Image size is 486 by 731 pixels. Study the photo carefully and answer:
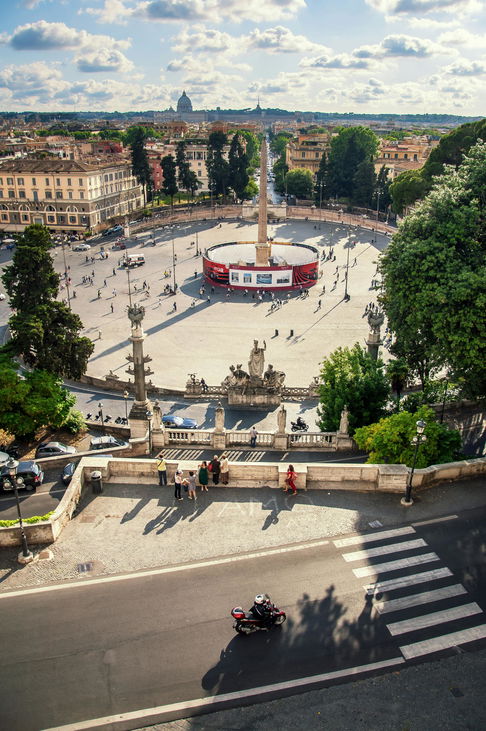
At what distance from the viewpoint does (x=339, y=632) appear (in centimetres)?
1198

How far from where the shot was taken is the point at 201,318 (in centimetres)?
4906

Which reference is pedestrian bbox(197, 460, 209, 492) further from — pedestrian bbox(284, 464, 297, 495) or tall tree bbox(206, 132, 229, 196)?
tall tree bbox(206, 132, 229, 196)

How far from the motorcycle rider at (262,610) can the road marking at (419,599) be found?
246 cm

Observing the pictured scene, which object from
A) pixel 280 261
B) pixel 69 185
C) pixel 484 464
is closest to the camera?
pixel 484 464

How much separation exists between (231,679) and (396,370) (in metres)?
18.8

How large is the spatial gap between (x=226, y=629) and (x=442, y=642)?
4364mm

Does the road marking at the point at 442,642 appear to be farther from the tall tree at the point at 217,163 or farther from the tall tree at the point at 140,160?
the tall tree at the point at 217,163

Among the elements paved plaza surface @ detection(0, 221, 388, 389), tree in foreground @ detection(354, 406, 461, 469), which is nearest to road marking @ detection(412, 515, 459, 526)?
tree in foreground @ detection(354, 406, 461, 469)

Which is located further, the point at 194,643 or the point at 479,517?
the point at 479,517

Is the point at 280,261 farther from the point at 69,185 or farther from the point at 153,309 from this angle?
the point at 69,185

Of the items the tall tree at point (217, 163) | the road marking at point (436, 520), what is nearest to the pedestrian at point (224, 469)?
the road marking at point (436, 520)

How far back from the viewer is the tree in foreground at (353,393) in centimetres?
2216

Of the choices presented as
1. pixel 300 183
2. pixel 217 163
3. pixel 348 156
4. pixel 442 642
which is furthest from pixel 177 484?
pixel 300 183

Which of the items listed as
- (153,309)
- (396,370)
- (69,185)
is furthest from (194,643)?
(69,185)
